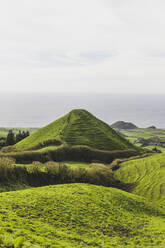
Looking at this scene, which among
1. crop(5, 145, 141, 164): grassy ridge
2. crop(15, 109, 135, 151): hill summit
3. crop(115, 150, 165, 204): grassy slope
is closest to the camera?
crop(115, 150, 165, 204): grassy slope

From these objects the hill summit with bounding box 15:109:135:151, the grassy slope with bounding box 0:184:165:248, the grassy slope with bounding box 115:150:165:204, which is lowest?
the grassy slope with bounding box 115:150:165:204

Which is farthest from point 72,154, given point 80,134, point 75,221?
point 75,221

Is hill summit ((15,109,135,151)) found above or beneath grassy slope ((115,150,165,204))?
above

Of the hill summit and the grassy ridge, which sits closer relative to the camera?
the grassy ridge

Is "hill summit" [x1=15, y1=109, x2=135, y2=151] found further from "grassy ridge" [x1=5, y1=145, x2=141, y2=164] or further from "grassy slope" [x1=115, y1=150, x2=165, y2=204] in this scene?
"grassy slope" [x1=115, y1=150, x2=165, y2=204]

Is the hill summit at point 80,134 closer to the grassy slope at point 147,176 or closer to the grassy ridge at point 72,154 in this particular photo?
the grassy ridge at point 72,154

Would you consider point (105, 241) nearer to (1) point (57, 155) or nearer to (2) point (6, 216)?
(2) point (6, 216)

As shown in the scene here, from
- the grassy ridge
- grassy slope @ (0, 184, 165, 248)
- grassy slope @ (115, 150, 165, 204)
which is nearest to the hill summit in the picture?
the grassy ridge

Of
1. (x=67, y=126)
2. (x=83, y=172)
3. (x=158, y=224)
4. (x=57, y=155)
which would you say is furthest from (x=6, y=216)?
(x=67, y=126)

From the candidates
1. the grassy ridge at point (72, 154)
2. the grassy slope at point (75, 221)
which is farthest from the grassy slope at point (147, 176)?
the grassy ridge at point (72, 154)
